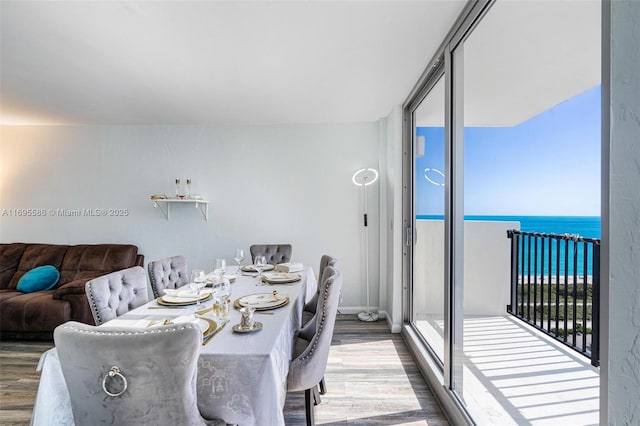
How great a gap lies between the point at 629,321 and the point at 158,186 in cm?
442

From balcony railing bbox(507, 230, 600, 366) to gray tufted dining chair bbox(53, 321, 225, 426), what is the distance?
2.16 meters

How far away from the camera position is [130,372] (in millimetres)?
938

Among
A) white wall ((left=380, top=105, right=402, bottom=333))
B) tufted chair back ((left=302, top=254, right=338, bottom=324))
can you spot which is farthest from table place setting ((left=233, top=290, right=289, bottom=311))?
white wall ((left=380, top=105, right=402, bottom=333))

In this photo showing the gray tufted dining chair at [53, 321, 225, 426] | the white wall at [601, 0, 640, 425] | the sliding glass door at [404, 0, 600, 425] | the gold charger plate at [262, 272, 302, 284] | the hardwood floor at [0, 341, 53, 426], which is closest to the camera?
the white wall at [601, 0, 640, 425]

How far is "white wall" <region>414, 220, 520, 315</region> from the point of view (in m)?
3.21

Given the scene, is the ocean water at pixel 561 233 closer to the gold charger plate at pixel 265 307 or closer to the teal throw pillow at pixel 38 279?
the gold charger plate at pixel 265 307

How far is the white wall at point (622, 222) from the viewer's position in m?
0.72

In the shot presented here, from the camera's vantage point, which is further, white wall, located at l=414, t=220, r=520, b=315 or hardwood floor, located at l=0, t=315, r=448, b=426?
white wall, located at l=414, t=220, r=520, b=315

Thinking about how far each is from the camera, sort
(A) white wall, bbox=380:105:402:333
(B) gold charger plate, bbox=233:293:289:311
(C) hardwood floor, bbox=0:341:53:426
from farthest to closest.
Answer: (A) white wall, bbox=380:105:402:333, (C) hardwood floor, bbox=0:341:53:426, (B) gold charger plate, bbox=233:293:289:311

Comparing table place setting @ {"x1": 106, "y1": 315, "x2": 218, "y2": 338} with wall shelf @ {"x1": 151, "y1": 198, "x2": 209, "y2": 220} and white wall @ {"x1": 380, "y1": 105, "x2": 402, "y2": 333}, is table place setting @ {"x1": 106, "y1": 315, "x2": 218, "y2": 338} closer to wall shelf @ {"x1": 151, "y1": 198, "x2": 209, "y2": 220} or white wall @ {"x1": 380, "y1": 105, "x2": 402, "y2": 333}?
white wall @ {"x1": 380, "y1": 105, "x2": 402, "y2": 333}

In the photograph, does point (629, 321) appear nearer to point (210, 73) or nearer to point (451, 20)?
point (451, 20)

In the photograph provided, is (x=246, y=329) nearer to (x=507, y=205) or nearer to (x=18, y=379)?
(x=507, y=205)

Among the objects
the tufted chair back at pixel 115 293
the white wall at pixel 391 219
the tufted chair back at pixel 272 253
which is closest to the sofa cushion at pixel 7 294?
the tufted chair back at pixel 115 293

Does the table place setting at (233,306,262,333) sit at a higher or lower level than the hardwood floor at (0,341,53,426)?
higher
